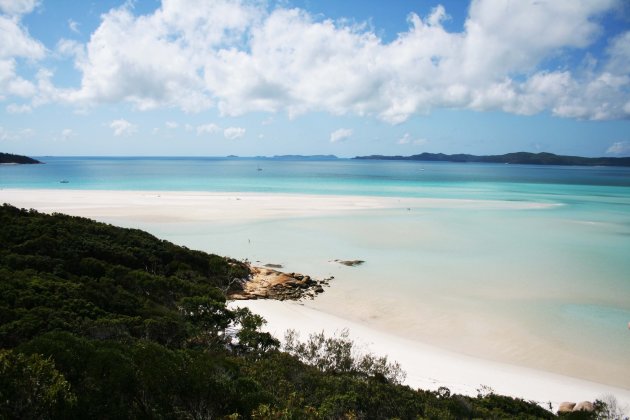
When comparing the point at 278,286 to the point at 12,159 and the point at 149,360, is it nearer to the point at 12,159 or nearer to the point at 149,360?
the point at 149,360

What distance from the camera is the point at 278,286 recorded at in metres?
22.9

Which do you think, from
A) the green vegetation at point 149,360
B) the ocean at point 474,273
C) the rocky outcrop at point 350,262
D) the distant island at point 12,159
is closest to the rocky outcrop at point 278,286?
the ocean at point 474,273

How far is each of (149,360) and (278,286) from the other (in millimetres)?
14513

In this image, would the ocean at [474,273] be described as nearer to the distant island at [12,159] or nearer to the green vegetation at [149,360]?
the green vegetation at [149,360]

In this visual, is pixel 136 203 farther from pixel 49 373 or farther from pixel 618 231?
pixel 618 231

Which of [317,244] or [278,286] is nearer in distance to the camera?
[278,286]

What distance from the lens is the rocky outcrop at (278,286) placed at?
21.6 metres

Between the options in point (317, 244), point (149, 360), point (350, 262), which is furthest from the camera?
point (317, 244)

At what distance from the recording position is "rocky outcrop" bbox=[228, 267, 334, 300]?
851 inches

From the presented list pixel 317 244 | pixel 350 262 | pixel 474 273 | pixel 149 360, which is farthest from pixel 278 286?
pixel 149 360

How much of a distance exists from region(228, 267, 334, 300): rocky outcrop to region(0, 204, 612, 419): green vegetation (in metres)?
3.91

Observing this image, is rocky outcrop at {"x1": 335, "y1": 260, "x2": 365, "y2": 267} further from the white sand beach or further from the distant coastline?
the distant coastline

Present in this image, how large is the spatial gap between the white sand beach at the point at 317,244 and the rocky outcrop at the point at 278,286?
0.99 meters

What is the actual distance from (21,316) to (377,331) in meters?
13.1
